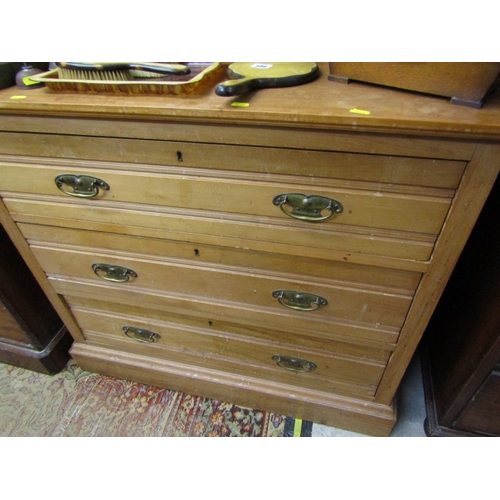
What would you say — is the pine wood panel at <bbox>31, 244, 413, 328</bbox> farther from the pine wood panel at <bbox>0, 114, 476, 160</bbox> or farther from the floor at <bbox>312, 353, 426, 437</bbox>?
the floor at <bbox>312, 353, 426, 437</bbox>

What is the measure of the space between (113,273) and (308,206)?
546 mm

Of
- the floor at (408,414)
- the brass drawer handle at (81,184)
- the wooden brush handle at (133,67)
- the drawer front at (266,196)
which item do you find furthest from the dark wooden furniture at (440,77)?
the floor at (408,414)

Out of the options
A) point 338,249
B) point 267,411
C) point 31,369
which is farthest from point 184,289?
point 31,369

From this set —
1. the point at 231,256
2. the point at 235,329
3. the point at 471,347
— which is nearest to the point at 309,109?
the point at 231,256

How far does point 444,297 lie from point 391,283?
0.52 meters

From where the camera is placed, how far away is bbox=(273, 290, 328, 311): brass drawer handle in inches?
30.1

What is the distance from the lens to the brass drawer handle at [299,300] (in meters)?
0.76

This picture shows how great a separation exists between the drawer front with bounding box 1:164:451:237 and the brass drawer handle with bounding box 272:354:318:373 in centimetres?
44

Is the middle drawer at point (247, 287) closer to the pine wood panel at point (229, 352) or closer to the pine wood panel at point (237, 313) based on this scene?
the pine wood panel at point (237, 313)

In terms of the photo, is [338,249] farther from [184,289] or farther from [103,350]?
[103,350]

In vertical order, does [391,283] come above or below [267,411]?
above

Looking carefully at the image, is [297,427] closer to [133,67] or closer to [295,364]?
[295,364]

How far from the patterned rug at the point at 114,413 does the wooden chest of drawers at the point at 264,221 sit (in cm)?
10

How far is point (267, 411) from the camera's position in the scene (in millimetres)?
1076
